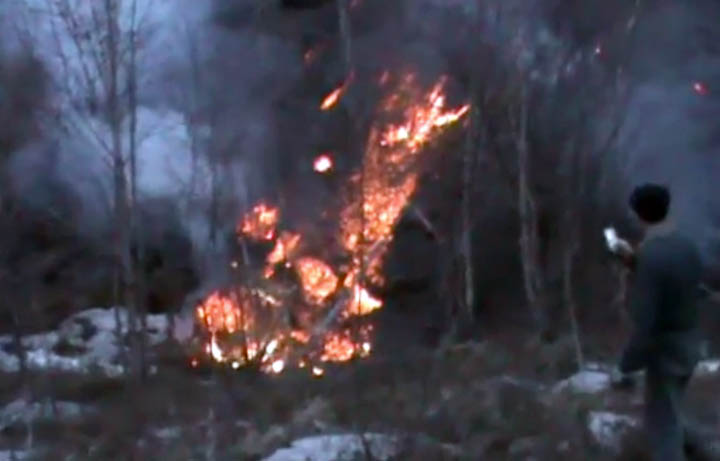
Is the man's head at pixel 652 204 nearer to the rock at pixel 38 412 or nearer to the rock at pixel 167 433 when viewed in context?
the rock at pixel 167 433

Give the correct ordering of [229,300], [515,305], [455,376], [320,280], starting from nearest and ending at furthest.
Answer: [455,376]
[229,300]
[320,280]
[515,305]

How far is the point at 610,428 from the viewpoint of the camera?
7.75 m

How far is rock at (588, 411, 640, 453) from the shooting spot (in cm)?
757

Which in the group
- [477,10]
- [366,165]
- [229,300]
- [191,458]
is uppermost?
[477,10]

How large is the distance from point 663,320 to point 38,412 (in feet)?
19.7

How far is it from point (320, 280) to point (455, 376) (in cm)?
828

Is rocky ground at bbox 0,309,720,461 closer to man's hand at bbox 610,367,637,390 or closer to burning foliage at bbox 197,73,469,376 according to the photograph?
man's hand at bbox 610,367,637,390

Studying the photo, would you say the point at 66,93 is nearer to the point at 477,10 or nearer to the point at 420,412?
the point at 477,10

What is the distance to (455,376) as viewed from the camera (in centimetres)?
1020

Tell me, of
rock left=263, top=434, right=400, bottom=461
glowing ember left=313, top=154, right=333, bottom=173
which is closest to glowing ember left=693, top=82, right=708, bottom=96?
glowing ember left=313, top=154, right=333, bottom=173

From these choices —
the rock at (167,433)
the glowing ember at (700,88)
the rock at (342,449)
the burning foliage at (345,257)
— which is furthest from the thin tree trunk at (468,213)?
the rock at (342,449)

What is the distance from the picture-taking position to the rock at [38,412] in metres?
10.8

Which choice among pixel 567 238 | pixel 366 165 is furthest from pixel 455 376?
pixel 366 165

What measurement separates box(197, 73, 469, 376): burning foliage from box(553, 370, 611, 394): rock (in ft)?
18.6
